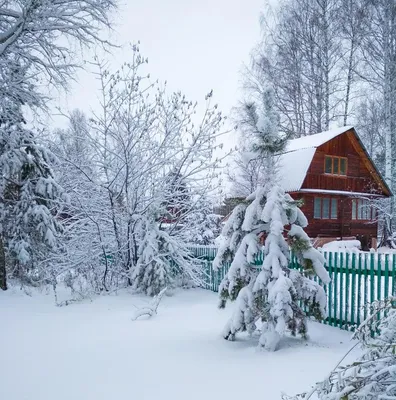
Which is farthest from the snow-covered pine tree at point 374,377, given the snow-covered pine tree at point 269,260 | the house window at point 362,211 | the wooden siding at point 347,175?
the house window at point 362,211

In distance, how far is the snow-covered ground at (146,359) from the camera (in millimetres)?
3918

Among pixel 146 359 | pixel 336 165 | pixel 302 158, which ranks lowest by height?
pixel 146 359

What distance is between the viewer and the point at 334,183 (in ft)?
74.9

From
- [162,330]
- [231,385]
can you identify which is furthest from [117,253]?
[231,385]

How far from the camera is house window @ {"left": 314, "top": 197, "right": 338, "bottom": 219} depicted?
22.5m

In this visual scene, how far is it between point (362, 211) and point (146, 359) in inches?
909

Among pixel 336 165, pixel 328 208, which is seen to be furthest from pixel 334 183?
pixel 328 208

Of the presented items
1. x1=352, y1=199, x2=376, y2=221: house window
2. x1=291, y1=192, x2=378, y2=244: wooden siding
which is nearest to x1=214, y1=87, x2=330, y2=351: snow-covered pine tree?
x1=291, y1=192, x2=378, y2=244: wooden siding

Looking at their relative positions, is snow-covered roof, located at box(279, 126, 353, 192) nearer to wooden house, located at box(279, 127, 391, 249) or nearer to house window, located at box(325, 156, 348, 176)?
wooden house, located at box(279, 127, 391, 249)

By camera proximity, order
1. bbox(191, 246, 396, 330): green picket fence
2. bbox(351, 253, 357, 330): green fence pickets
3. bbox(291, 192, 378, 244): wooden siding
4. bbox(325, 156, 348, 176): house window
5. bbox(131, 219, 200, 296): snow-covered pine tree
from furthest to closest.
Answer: bbox(325, 156, 348, 176): house window, bbox(291, 192, 378, 244): wooden siding, bbox(131, 219, 200, 296): snow-covered pine tree, bbox(351, 253, 357, 330): green fence pickets, bbox(191, 246, 396, 330): green picket fence

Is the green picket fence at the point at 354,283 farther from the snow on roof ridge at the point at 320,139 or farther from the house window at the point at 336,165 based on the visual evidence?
the house window at the point at 336,165

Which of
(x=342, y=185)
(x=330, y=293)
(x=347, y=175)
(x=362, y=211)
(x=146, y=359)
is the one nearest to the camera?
(x=146, y=359)

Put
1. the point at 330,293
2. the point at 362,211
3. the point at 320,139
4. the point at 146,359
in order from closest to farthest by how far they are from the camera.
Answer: the point at 146,359, the point at 330,293, the point at 320,139, the point at 362,211

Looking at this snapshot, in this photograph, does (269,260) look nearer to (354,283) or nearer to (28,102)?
(354,283)
